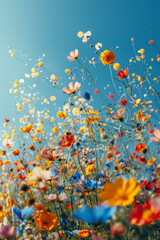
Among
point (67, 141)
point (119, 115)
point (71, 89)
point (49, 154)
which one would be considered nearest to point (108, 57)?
point (71, 89)

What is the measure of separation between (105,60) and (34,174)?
1.03m

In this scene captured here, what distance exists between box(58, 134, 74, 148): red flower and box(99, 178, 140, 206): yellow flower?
0.51 meters

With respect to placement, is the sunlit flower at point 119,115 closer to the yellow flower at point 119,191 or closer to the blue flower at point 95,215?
the yellow flower at point 119,191

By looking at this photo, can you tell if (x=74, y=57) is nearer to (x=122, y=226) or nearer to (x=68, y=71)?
(x=68, y=71)

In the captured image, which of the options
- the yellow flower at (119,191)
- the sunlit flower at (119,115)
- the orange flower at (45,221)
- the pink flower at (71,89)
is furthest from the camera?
the pink flower at (71,89)

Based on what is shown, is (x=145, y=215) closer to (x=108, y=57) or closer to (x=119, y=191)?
(x=119, y=191)

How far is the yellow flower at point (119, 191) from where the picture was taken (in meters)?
0.46

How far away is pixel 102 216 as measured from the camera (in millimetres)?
367

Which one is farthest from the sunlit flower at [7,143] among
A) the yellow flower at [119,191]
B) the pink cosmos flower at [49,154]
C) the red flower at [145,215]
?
the red flower at [145,215]

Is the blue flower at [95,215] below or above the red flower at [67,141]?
below

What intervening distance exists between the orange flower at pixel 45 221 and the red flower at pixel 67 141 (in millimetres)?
368

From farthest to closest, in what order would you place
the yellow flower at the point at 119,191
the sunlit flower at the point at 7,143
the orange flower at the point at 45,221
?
the sunlit flower at the point at 7,143 < the orange flower at the point at 45,221 < the yellow flower at the point at 119,191

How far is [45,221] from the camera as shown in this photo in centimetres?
86

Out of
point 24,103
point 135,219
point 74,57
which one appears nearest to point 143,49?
point 74,57
